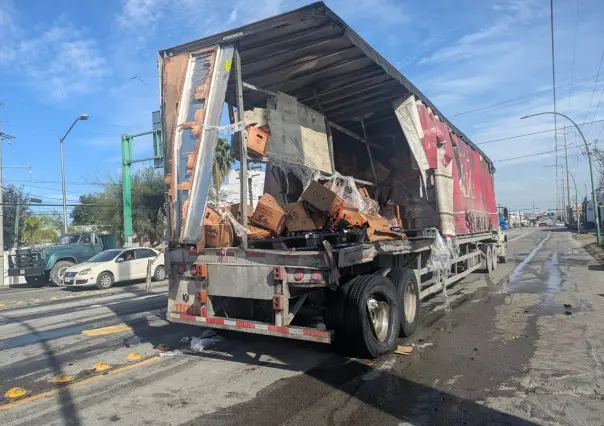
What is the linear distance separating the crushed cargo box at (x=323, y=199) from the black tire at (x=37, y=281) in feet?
54.5

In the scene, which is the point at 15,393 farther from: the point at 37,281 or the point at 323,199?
the point at 37,281

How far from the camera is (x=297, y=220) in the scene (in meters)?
7.27

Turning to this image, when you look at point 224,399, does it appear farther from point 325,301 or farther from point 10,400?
point 10,400

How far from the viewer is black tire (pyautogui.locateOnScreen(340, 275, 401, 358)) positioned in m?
5.59

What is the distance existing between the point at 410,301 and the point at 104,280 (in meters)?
12.5

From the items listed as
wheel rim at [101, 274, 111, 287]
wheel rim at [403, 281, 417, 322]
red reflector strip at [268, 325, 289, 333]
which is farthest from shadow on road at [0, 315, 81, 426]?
wheel rim at [101, 274, 111, 287]

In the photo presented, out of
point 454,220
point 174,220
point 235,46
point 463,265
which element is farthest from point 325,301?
point 463,265

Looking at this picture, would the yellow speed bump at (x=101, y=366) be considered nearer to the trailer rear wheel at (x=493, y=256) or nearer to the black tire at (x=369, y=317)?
the black tire at (x=369, y=317)

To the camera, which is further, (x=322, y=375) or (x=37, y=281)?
(x=37, y=281)

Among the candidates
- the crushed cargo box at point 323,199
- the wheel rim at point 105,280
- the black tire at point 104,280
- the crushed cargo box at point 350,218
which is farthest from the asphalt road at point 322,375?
the wheel rim at point 105,280

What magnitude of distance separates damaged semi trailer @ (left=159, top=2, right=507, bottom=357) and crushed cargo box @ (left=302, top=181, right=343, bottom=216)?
0.06 feet

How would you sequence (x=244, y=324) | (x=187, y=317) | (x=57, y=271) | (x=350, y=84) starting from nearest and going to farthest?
(x=244, y=324), (x=187, y=317), (x=350, y=84), (x=57, y=271)

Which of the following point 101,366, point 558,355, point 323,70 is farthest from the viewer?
point 323,70

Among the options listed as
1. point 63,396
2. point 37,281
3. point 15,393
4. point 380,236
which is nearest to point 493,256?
point 380,236
